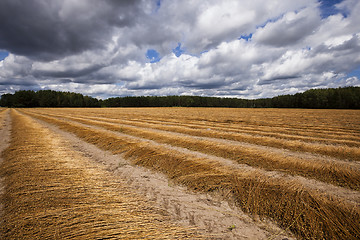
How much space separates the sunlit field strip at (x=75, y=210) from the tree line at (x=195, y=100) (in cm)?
10743

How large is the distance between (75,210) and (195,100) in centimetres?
14360

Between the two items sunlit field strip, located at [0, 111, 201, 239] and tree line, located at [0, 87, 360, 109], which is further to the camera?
tree line, located at [0, 87, 360, 109]

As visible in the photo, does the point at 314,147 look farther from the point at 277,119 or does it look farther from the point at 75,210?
the point at 277,119

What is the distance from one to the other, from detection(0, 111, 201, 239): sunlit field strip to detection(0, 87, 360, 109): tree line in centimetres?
10743

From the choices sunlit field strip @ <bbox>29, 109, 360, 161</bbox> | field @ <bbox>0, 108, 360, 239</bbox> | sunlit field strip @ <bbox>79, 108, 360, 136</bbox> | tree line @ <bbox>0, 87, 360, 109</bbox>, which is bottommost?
sunlit field strip @ <bbox>79, 108, 360, 136</bbox>

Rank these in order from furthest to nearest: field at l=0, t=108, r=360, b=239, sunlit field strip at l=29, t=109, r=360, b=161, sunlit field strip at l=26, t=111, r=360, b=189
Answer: sunlit field strip at l=29, t=109, r=360, b=161 → sunlit field strip at l=26, t=111, r=360, b=189 → field at l=0, t=108, r=360, b=239

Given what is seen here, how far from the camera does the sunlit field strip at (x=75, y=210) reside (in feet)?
8.77

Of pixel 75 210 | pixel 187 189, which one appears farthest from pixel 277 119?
pixel 75 210

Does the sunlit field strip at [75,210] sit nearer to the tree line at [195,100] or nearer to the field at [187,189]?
the field at [187,189]

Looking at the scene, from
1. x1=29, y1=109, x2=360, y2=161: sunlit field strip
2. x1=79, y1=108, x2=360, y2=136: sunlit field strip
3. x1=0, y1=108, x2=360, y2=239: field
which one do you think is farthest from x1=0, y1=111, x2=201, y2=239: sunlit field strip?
x1=79, y1=108, x2=360, y2=136: sunlit field strip

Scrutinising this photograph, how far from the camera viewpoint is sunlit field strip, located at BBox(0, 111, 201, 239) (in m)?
2.67

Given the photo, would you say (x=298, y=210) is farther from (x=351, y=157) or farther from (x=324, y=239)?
(x=351, y=157)

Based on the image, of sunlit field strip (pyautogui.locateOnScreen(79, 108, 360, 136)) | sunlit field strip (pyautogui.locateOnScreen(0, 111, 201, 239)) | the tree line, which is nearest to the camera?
sunlit field strip (pyautogui.locateOnScreen(0, 111, 201, 239))

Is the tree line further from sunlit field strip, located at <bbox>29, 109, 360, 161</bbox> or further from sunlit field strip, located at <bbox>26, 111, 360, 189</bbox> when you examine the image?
sunlit field strip, located at <bbox>26, 111, 360, 189</bbox>
